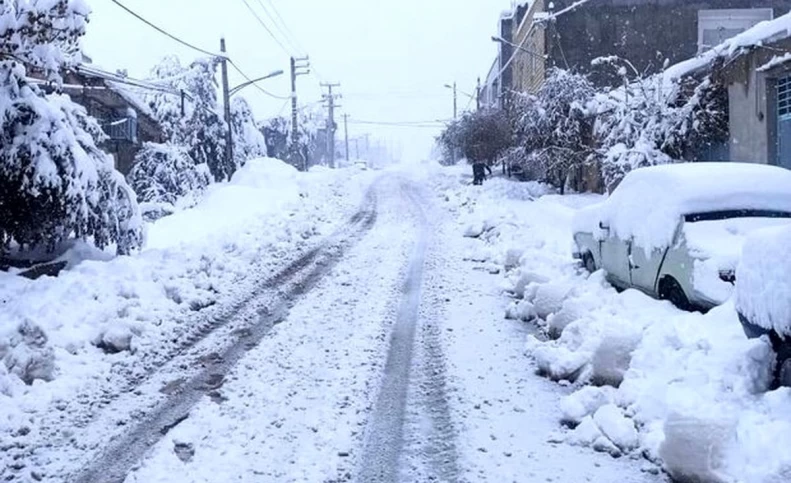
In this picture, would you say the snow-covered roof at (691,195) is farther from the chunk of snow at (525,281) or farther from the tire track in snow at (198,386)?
the tire track in snow at (198,386)

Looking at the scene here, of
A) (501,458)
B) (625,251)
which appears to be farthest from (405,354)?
(625,251)

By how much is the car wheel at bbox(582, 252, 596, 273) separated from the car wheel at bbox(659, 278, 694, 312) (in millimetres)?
2443

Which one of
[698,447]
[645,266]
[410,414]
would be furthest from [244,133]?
[698,447]

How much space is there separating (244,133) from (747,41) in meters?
36.5

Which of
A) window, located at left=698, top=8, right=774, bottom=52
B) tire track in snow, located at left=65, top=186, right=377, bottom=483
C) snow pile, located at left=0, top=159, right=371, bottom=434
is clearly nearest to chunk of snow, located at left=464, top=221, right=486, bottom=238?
snow pile, located at left=0, top=159, right=371, bottom=434

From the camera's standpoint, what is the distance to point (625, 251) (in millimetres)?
8766

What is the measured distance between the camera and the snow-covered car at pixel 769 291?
4496 mm

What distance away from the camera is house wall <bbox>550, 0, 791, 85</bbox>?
30.4 metres

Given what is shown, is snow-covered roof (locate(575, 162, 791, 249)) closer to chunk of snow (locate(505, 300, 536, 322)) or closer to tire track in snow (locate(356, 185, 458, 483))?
chunk of snow (locate(505, 300, 536, 322))

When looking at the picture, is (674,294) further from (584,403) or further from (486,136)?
(486,136)

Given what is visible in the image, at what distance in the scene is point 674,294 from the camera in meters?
7.51

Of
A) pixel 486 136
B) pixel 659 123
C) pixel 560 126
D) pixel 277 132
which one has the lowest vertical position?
pixel 659 123

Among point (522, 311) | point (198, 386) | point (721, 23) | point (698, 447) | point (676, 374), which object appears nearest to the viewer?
point (698, 447)

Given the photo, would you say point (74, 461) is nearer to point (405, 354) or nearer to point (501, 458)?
point (501, 458)
